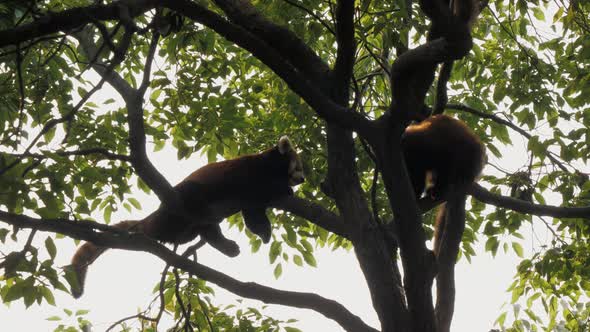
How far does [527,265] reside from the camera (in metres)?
5.26

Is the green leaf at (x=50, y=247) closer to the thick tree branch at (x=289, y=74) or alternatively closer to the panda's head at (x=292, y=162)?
the thick tree branch at (x=289, y=74)

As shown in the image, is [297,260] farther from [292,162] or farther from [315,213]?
[315,213]

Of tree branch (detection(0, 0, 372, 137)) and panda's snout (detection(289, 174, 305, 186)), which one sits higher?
panda's snout (detection(289, 174, 305, 186))

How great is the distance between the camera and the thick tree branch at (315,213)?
4.46 m

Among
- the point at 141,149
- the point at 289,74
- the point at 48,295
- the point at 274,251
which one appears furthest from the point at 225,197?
the point at 48,295

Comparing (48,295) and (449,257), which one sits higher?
(449,257)

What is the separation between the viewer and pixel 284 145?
5.61 metres

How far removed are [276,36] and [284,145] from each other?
1877 millimetres

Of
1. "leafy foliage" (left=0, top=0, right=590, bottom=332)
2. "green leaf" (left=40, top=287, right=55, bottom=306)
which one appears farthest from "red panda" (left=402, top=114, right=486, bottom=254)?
"green leaf" (left=40, top=287, right=55, bottom=306)

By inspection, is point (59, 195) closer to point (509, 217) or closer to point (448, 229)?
point (448, 229)

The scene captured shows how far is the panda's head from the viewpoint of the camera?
215 inches

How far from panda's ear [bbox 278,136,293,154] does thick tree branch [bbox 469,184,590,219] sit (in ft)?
5.67

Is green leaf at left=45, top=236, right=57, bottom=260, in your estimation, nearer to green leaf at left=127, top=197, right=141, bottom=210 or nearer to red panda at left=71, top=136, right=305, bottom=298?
red panda at left=71, top=136, right=305, bottom=298

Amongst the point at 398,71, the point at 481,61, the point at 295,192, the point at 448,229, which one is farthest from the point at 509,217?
the point at 398,71
